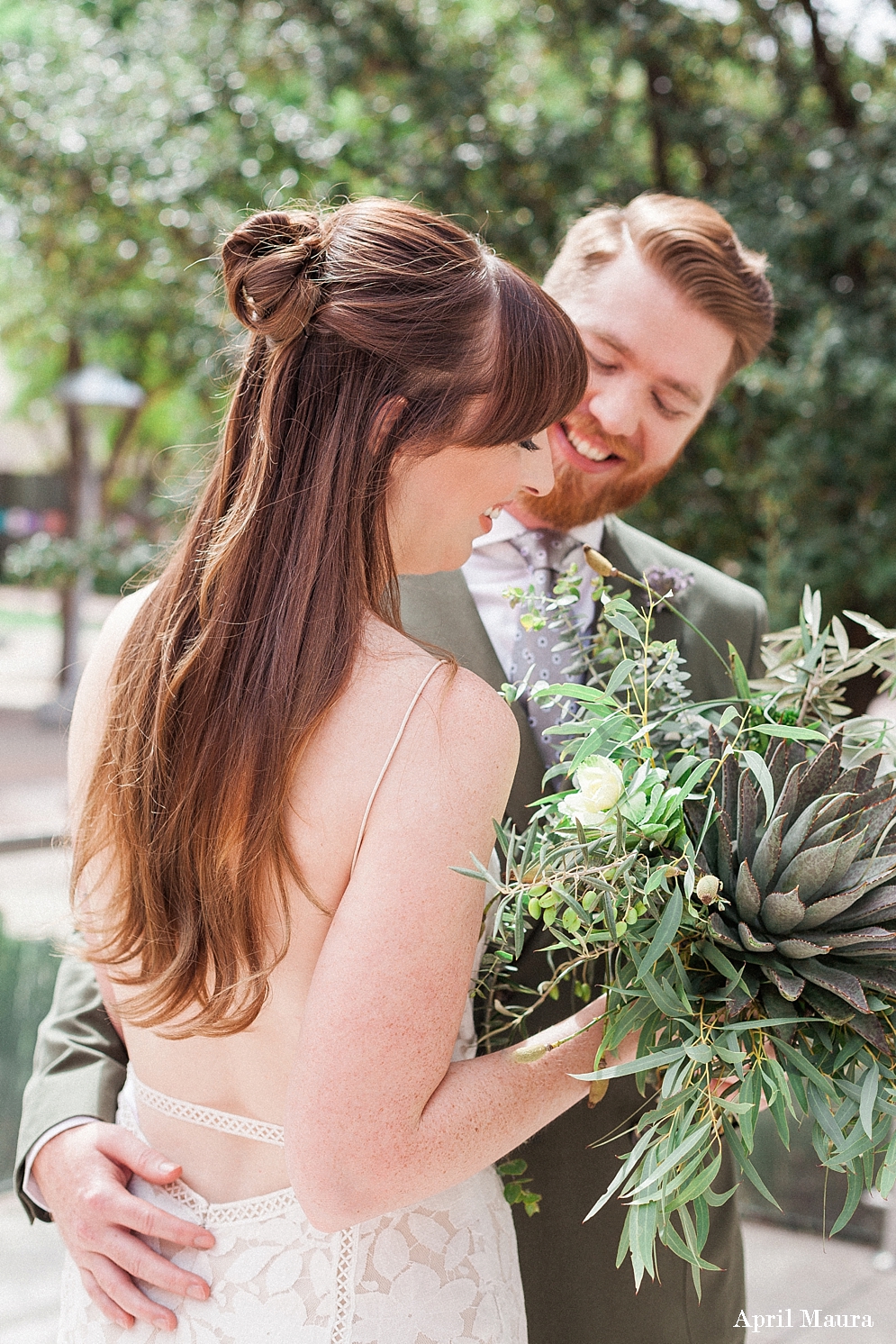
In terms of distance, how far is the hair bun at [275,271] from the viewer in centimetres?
128

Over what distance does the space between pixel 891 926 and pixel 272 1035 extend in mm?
688

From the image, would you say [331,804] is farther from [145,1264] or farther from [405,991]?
[145,1264]

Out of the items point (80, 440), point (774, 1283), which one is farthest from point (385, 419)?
point (80, 440)

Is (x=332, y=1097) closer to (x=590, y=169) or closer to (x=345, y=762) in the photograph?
(x=345, y=762)

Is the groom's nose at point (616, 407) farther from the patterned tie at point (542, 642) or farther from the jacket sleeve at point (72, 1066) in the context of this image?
the jacket sleeve at point (72, 1066)

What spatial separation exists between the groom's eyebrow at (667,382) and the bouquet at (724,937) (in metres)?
0.97

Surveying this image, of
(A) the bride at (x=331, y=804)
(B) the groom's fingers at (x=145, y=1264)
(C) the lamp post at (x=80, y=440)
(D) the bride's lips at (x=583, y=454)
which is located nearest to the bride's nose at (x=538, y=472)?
(A) the bride at (x=331, y=804)

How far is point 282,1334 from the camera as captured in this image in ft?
4.35

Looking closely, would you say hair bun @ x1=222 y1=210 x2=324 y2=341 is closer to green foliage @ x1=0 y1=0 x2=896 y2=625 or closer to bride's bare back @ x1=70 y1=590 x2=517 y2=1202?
bride's bare back @ x1=70 y1=590 x2=517 y2=1202

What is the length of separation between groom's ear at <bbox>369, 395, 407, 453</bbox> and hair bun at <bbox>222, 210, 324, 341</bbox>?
0.44 feet

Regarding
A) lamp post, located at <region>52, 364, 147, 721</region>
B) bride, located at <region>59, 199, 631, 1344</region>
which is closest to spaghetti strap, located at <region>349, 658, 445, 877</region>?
bride, located at <region>59, 199, 631, 1344</region>

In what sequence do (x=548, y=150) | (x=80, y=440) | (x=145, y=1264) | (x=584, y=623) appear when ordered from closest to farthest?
1. (x=145, y=1264)
2. (x=584, y=623)
3. (x=548, y=150)
4. (x=80, y=440)

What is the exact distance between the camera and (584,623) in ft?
5.51

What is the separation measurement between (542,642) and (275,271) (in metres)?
0.79
